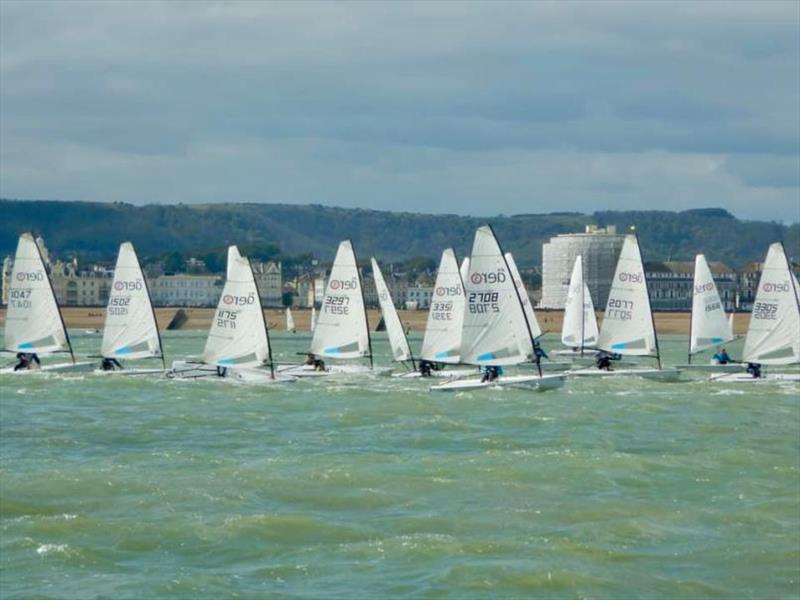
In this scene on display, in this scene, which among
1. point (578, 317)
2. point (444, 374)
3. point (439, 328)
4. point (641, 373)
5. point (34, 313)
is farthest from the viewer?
point (578, 317)

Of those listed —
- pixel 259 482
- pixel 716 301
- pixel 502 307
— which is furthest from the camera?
pixel 716 301

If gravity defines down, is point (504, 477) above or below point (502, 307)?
below

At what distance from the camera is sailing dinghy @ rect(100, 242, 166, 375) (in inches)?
1876

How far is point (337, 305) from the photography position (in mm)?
46906

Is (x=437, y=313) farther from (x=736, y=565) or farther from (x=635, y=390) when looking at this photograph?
(x=736, y=565)

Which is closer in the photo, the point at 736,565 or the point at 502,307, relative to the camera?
the point at 736,565

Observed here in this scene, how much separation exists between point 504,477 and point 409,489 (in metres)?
1.78

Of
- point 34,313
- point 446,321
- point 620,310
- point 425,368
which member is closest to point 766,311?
point 620,310

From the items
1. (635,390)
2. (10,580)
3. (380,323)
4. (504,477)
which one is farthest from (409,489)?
(380,323)

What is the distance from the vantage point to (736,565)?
18.0 m

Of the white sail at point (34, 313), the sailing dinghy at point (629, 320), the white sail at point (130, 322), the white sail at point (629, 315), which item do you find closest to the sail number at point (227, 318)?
the white sail at point (130, 322)

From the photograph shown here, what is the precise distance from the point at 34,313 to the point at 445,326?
36.8 feet

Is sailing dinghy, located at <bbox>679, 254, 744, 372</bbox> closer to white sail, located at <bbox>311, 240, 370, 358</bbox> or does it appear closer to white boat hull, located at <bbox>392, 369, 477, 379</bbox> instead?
white boat hull, located at <bbox>392, 369, 477, 379</bbox>

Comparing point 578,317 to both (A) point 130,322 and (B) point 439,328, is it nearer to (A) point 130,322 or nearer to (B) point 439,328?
(B) point 439,328
